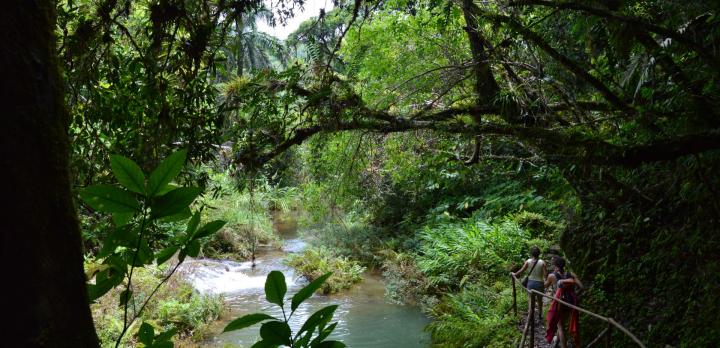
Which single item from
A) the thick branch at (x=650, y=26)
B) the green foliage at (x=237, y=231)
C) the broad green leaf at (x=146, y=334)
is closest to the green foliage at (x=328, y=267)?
the green foliage at (x=237, y=231)

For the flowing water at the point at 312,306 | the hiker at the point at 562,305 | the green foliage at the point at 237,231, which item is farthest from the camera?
the green foliage at the point at 237,231

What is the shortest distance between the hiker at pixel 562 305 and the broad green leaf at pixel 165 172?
573cm

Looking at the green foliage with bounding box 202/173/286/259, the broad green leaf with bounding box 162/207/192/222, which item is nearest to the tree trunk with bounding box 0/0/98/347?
the broad green leaf with bounding box 162/207/192/222

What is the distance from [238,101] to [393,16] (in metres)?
4.60

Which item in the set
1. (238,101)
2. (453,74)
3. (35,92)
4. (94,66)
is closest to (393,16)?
(453,74)

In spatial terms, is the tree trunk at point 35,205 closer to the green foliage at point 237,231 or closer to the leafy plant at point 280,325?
the leafy plant at point 280,325

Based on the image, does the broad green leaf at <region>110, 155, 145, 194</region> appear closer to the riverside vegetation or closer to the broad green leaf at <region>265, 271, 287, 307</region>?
the riverside vegetation


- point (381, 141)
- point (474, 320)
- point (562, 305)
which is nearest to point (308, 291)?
point (381, 141)

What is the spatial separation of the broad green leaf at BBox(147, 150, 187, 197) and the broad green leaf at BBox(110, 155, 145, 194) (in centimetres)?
2

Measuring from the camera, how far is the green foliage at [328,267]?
1220 cm

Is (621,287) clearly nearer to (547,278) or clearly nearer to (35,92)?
(547,278)

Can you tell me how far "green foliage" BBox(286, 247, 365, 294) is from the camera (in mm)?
12203

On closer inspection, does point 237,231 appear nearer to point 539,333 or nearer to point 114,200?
point 539,333

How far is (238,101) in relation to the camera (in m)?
4.48
